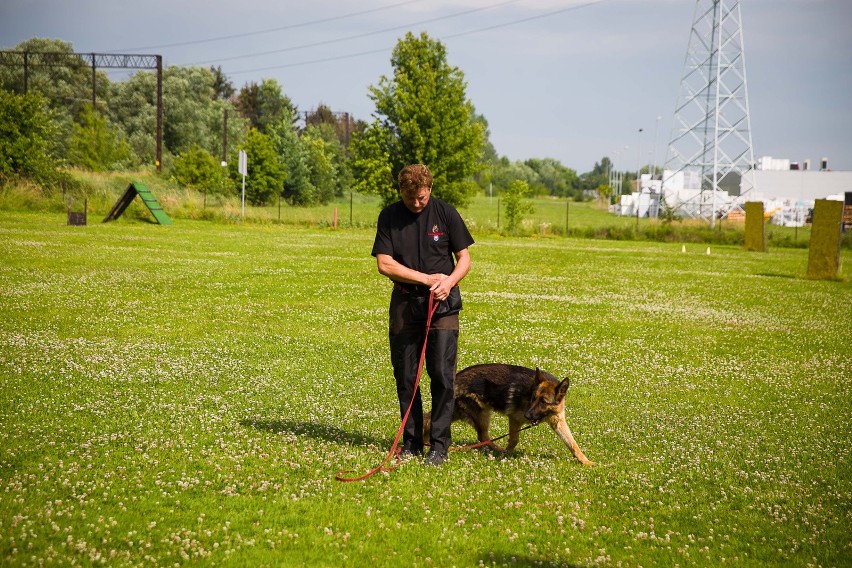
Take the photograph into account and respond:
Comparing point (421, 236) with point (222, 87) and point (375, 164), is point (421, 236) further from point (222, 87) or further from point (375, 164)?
point (222, 87)

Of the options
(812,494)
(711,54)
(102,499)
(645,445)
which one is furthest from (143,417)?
A: (711,54)

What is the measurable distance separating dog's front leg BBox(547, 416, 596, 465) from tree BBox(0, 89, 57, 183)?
5339 centimetres

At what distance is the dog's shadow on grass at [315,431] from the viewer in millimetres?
8898

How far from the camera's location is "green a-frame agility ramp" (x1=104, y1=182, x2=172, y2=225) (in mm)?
47031

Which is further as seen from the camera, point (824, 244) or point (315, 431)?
point (824, 244)

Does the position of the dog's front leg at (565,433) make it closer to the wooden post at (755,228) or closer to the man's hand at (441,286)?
the man's hand at (441,286)

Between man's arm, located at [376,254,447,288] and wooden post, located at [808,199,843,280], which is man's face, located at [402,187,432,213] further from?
wooden post, located at [808,199,843,280]

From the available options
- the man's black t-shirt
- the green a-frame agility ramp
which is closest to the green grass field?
the man's black t-shirt

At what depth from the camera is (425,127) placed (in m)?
56.8

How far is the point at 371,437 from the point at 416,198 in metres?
3.03

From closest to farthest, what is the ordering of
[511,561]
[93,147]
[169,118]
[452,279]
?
[511,561], [452,279], [93,147], [169,118]

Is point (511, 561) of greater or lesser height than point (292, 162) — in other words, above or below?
below

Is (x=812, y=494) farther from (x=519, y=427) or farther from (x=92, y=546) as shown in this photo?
(x=92, y=546)

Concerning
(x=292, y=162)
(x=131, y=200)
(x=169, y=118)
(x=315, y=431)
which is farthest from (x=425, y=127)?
(x=169, y=118)
